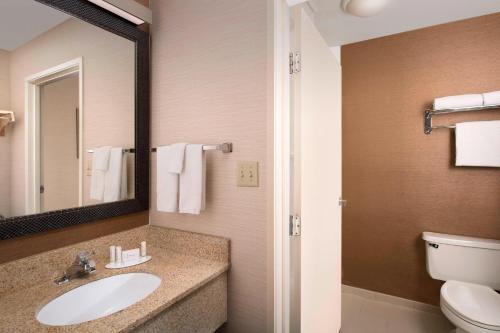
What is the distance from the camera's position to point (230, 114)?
4.05 feet

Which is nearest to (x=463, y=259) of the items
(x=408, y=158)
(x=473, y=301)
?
(x=473, y=301)

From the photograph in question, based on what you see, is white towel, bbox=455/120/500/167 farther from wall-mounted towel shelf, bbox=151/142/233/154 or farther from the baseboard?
wall-mounted towel shelf, bbox=151/142/233/154

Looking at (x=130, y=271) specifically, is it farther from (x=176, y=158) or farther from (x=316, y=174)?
(x=316, y=174)

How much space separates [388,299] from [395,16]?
223 cm

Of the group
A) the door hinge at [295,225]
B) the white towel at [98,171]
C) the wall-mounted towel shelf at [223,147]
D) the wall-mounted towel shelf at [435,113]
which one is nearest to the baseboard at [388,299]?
the wall-mounted towel shelf at [435,113]

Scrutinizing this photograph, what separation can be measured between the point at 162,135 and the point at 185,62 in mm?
394

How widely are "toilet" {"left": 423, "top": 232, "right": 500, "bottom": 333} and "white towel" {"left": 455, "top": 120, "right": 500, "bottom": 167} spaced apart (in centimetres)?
56

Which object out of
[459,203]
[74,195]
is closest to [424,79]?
[459,203]

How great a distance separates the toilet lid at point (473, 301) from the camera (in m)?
1.49

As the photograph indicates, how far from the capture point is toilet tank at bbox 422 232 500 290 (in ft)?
6.01

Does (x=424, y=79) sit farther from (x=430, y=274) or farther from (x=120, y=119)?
(x=120, y=119)

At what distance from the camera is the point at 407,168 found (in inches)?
86.7

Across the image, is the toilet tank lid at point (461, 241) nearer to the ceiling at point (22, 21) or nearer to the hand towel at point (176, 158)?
the hand towel at point (176, 158)

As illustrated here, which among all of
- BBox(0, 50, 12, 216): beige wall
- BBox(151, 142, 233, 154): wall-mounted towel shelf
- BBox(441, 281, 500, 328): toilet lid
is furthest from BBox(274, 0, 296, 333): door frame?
BBox(441, 281, 500, 328): toilet lid
